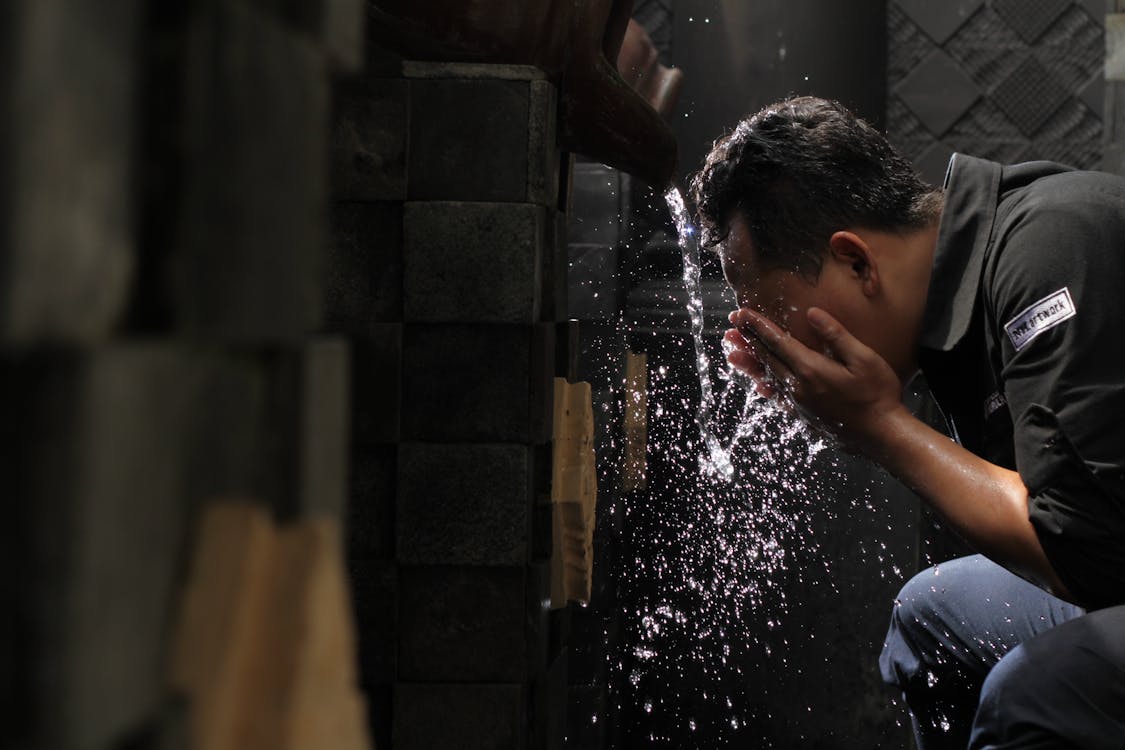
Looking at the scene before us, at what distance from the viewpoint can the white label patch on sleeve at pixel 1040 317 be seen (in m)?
1.26

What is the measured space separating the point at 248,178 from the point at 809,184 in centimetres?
123

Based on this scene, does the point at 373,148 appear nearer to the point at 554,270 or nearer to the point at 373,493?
the point at 554,270

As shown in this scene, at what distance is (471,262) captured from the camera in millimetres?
1397

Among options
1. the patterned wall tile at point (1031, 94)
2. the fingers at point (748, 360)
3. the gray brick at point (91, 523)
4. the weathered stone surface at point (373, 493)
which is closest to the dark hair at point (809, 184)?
the fingers at point (748, 360)

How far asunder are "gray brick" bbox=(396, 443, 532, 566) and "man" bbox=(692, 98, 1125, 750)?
397 mm

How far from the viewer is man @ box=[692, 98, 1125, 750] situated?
49.2 inches

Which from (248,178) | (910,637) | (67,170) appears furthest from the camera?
(910,637)

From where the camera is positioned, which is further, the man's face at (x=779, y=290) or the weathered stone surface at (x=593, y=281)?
the weathered stone surface at (x=593, y=281)

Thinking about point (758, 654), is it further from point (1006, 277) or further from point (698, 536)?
point (1006, 277)

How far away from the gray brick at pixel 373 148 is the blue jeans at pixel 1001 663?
3.02 feet

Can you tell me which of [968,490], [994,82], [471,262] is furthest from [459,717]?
[994,82]

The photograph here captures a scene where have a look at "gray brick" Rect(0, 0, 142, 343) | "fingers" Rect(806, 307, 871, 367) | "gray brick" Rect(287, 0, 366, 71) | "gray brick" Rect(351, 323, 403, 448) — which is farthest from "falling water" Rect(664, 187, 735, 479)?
"gray brick" Rect(0, 0, 142, 343)

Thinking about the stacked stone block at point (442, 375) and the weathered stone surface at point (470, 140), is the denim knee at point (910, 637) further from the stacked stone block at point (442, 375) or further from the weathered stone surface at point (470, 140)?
the weathered stone surface at point (470, 140)

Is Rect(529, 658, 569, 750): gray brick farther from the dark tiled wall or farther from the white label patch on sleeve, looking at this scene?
the dark tiled wall
